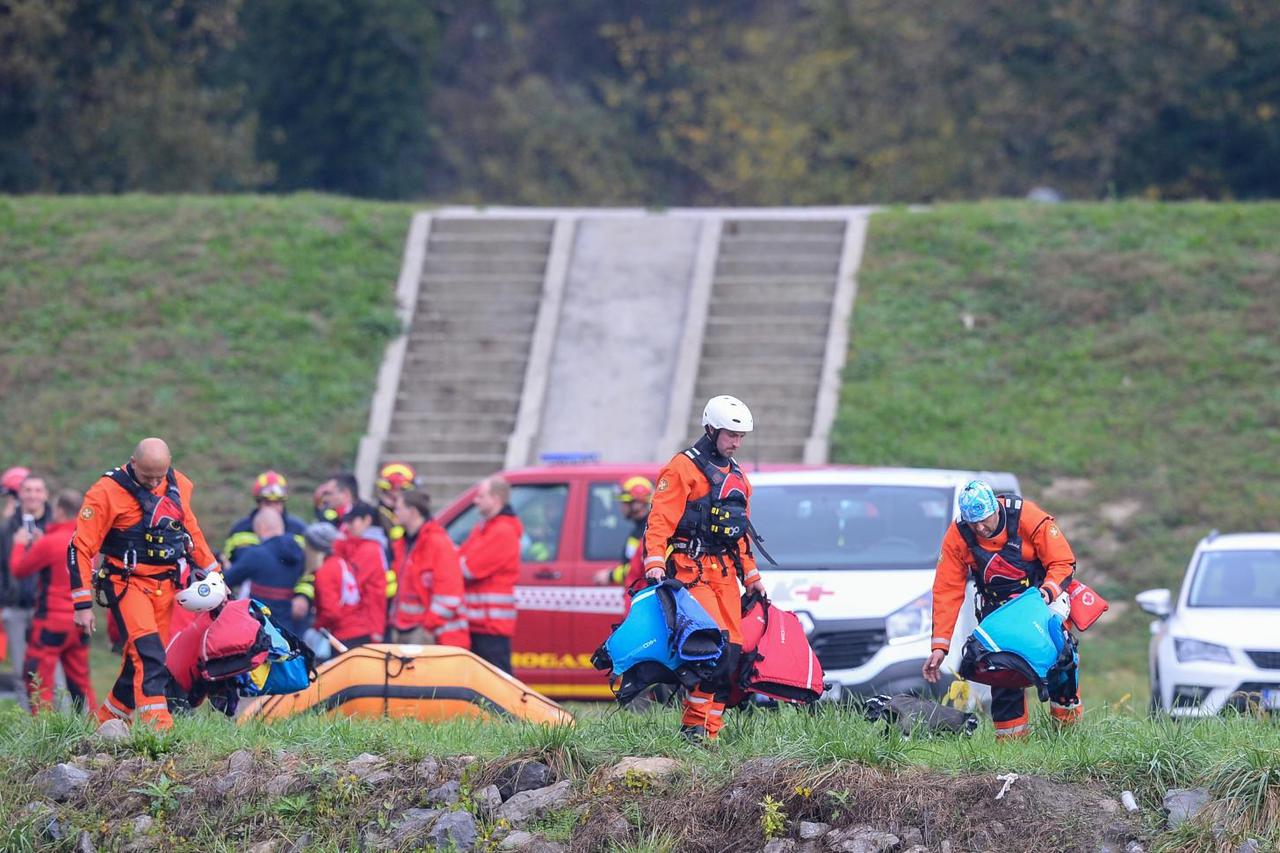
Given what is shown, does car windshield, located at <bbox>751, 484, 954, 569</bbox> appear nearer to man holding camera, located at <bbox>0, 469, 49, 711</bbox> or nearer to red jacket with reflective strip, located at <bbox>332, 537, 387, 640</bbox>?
red jacket with reflective strip, located at <bbox>332, 537, 387, 640</bbox>

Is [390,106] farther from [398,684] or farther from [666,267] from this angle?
[398,684]

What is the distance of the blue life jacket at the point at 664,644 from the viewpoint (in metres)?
7.93

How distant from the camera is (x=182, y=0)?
33.1 meters

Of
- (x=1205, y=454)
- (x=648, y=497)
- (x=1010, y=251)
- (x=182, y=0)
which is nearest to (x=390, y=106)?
(x=182, y=0)

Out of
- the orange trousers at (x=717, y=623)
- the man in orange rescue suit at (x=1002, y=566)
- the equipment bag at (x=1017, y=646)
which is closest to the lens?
the equipment bag at (x=1017, y=646)

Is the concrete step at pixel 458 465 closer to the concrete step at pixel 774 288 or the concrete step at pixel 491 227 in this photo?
the concrete step at pixel 774 288

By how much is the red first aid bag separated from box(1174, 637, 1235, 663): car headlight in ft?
9.66

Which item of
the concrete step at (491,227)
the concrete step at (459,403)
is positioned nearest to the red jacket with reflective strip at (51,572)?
the concrete step at (459,403)

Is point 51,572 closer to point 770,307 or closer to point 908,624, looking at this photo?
point 908,624

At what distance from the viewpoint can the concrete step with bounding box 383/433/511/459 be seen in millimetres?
Result: 18891

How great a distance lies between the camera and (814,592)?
10.2m

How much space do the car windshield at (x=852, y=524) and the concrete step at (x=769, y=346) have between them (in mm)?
8811

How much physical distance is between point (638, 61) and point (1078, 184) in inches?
605

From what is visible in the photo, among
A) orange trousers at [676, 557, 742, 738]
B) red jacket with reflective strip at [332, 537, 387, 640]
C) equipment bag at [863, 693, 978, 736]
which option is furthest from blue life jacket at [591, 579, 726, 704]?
red jacket with reflective strip at [332, 537, 387, 640]
